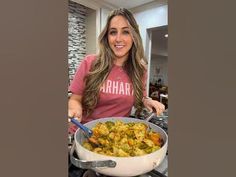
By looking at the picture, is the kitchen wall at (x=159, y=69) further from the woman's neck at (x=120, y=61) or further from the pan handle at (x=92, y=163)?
the pan handle at (x=92, y=163)

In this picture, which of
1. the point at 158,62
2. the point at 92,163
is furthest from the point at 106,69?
the point at 92,163

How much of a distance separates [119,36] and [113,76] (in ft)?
0.33

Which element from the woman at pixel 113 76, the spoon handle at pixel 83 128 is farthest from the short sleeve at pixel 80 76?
the spoon handle at pixel 83 128

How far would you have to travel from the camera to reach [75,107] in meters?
0.54

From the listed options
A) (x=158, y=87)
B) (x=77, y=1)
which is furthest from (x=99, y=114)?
(x=77, y=1)

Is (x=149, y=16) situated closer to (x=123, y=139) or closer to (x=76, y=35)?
(x=76, y=35)

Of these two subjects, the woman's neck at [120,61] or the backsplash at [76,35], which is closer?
the backsplash at [76,35]

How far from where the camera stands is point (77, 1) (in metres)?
0.47

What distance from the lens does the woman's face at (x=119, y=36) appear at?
53 centimetres

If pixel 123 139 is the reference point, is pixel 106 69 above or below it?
above

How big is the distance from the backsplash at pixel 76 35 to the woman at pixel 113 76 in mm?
25

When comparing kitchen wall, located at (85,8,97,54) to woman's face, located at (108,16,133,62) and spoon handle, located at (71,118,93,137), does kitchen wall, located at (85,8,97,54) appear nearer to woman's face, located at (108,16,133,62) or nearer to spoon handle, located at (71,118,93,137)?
woman's face, located at (108,16,133,62)
